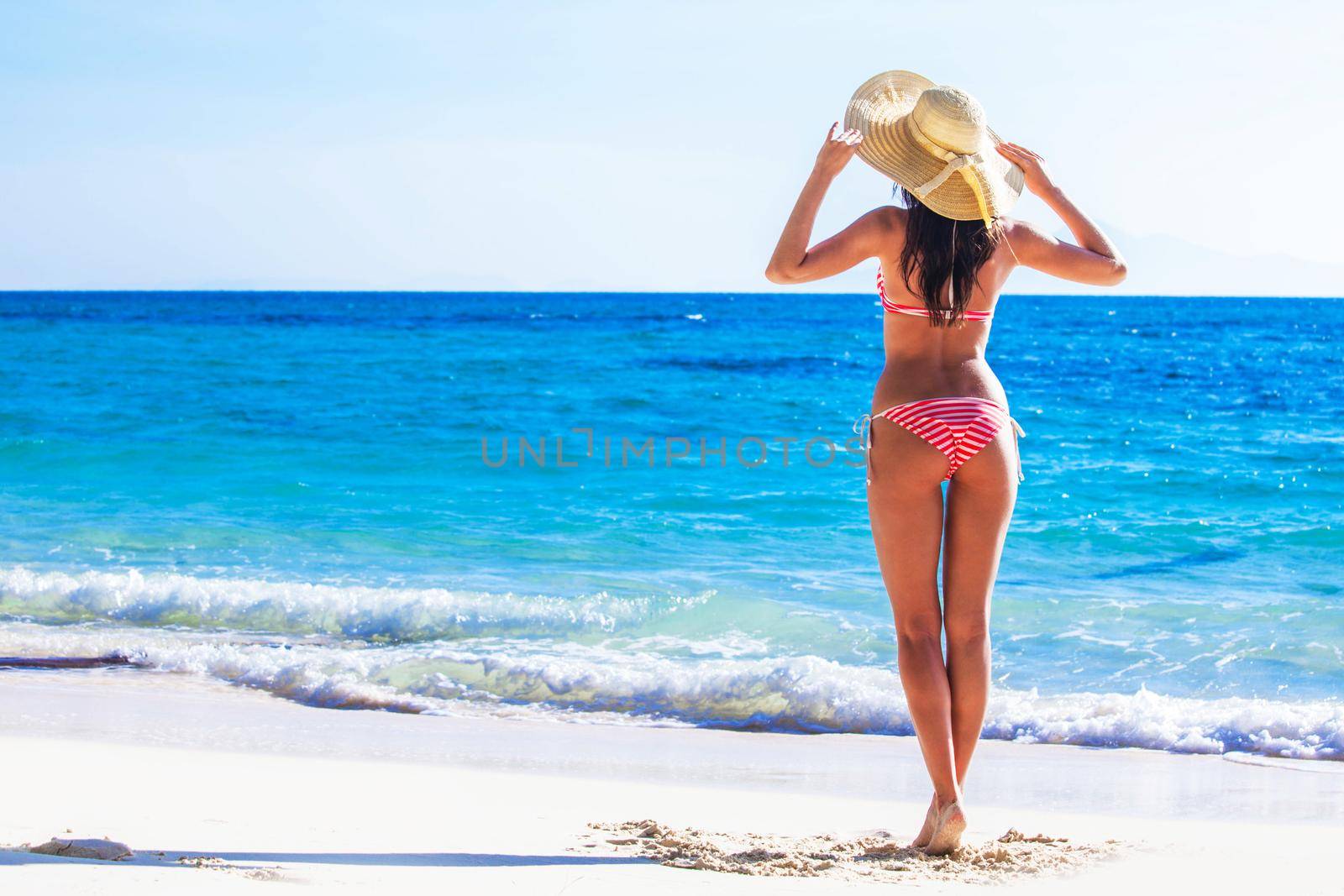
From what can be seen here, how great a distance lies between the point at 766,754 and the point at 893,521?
164cm

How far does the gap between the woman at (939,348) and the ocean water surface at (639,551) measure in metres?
1.80

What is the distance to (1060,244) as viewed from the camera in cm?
255

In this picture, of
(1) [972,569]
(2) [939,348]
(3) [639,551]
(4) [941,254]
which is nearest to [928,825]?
(1) [972,569]

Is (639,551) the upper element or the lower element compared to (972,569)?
upper

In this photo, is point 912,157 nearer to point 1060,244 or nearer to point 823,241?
point 823,241

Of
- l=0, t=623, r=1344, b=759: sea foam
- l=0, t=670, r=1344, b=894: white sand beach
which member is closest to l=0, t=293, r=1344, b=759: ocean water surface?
l=0, t=623, r=1344, b=759: sea foam

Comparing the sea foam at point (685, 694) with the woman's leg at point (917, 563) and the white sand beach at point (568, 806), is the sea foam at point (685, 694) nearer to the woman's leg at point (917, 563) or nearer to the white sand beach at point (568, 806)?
the white sand beach at point (568, 806)

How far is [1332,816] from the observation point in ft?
10.5

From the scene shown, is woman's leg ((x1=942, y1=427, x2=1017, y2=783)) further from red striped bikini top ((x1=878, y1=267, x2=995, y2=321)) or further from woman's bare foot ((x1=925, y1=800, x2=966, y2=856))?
red striped bikini top ((x1=878, y1=267, x2=995, y2=321))

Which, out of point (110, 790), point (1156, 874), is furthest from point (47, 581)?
point (1156, 874)

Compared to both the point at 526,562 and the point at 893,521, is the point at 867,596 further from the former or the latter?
the point at 893,521

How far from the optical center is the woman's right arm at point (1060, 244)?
253cm

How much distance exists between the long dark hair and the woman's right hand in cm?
23

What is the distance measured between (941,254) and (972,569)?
69 cm
